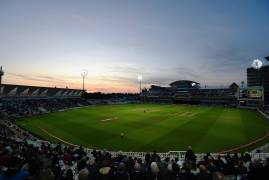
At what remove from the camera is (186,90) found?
138 metres

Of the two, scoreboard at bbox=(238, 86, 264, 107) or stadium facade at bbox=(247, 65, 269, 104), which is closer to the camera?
scoreboard at bbox=(238, 86, 264, 107)

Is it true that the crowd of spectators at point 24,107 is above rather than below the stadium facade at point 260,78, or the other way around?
A: below

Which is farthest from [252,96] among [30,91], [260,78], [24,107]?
[30,91]

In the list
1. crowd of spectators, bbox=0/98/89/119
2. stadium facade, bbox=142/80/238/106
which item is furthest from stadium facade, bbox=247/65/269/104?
crowd of spectators, bbox=0/98/89/119

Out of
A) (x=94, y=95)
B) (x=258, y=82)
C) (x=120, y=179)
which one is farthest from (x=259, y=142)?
(x=94, y=95)

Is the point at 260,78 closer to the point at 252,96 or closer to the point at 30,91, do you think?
the point at 252,96

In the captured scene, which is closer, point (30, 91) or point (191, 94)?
point (30, 91)

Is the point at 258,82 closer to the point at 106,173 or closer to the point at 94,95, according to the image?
the point at 94,95

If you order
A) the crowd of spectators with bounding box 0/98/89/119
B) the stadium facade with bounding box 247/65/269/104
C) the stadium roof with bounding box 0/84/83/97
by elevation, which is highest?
the stadium facade with bounding box 247/65/269/104

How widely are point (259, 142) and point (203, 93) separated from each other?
105059 millimetres

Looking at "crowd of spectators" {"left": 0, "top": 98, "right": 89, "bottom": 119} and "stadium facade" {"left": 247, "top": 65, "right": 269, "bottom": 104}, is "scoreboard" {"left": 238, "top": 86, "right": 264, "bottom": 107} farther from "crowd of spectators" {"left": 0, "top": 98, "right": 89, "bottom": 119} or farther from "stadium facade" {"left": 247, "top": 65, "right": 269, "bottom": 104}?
"crowd of spectators" {"left": 0, "top": 98, "right": 89, "bottom": 119}

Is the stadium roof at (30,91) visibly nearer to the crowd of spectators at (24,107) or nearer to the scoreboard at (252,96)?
the crowd of spectators at (24,107)

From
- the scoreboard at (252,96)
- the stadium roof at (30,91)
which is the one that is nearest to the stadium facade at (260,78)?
the scoreboard at (252,96)

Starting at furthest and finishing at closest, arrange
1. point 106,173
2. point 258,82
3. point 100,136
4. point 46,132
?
point 258,82 < point 46,132 < point 100,136 < point 106,173
